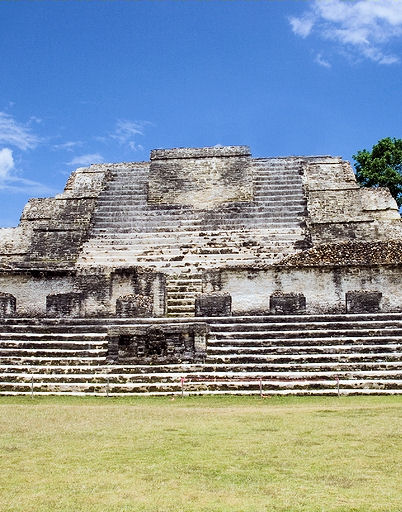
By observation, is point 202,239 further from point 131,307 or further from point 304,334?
point 304,334

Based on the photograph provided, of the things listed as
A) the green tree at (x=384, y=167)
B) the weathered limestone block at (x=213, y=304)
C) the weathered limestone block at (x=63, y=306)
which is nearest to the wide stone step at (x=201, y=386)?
the weathered limestone block at (x=213, y=304)

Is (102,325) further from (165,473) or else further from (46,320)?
(165,473)

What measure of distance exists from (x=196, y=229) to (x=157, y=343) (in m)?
5.87

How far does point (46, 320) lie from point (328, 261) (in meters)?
5.87

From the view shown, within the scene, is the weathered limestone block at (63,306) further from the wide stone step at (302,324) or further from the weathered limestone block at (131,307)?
the wide stone step at (302,324)

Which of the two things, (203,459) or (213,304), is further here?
(213,304)

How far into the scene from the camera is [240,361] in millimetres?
9266

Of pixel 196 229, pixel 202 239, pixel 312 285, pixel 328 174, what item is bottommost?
pixel 312 285

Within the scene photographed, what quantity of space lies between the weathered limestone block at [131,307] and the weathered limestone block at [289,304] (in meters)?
2.40

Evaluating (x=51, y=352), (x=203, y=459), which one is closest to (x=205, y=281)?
(x=51, y=352)

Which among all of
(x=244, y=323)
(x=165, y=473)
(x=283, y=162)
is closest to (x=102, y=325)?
(x=244, y=323)

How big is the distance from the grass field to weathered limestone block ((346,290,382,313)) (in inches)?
146

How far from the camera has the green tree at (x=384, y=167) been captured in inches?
860

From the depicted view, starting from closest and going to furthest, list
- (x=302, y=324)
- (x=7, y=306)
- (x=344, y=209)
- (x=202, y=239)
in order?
(x=302, y=324)
(x=7, y=306)
(x=202, y=239)
(x=344, y=209)
